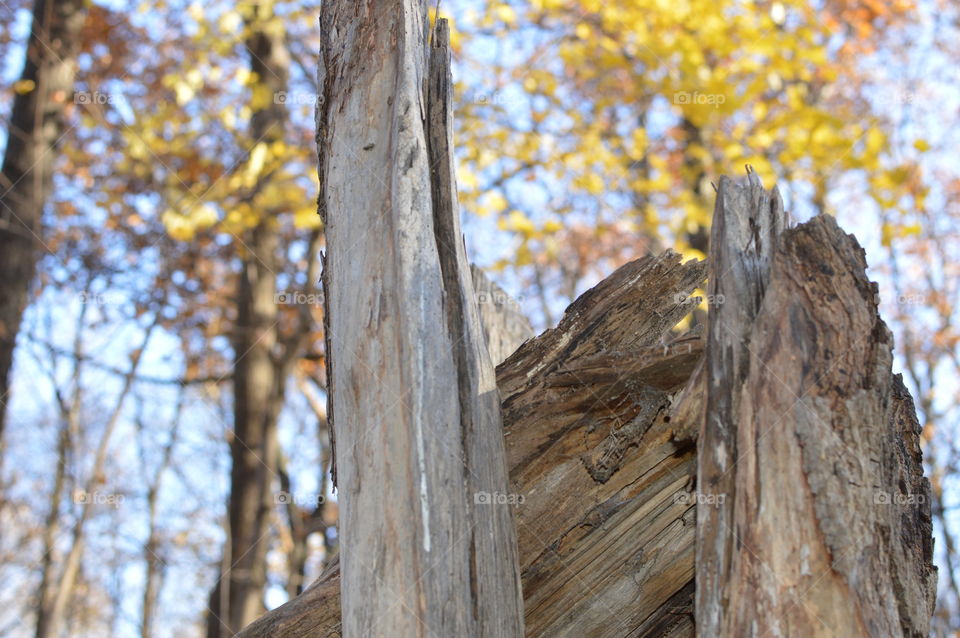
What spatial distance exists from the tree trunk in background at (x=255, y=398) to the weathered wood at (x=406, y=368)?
5694 mm

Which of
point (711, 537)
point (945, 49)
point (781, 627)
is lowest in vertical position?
point (781, 627)

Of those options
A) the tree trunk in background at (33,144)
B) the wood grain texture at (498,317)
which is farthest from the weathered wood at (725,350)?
the tree trunk in background at (33,144)

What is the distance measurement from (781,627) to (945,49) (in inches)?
590

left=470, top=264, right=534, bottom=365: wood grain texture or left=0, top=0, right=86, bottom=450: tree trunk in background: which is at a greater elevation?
left=0, top=0, right=86, bottom=450: tree trunk in background

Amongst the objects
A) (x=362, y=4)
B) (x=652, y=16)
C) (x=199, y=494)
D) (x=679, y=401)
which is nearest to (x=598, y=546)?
(x=679, y=401)

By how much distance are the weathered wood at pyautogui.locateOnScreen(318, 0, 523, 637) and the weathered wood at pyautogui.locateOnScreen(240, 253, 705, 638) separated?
43 cm

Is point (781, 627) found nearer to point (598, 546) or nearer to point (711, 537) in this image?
point (711, 537)

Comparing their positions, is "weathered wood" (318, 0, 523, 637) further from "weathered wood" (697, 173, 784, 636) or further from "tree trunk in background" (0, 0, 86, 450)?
"tree trunk in background" (0, 0, 86, 450)

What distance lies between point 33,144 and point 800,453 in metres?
8.04

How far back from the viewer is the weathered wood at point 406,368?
1861 mm

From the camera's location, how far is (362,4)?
2.43m

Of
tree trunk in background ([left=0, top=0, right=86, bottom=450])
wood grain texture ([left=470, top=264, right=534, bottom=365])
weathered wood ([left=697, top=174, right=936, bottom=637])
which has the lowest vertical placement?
weathered wood ([left=697, top=174, right=936, bottom=637])

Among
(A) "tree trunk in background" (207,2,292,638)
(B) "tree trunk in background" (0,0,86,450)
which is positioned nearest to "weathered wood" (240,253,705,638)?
(A) "tree trunk in background" (207,2,292,638)

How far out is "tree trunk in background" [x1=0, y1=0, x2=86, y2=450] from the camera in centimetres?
762
